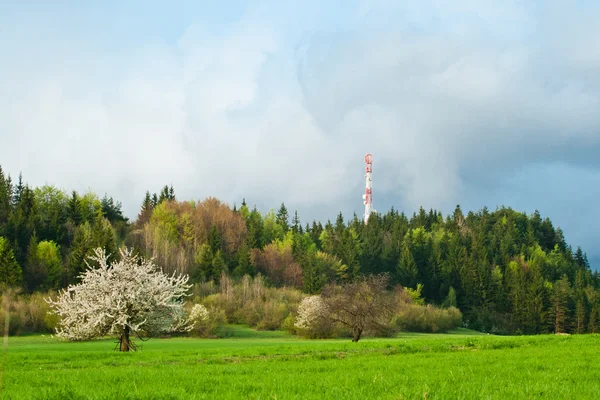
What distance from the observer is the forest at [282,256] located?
10225 centimetres

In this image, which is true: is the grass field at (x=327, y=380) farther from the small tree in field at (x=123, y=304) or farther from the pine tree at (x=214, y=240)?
the pine tree at (x=214, y=240)

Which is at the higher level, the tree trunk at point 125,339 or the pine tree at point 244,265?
the pine tree at point 244,265

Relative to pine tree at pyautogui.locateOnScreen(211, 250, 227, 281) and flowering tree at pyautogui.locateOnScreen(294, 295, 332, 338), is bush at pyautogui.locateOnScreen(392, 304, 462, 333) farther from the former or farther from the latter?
pine tree at pyautogui.locateOnScreen(211, 250, 227, 281)

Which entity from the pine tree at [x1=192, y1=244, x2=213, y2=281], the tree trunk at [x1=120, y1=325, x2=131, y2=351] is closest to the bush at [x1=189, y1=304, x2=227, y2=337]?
the pine tree at [x1=192, y1=244, x2=213, y2=281]

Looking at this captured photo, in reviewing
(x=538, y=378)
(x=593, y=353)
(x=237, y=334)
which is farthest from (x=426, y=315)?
(x=538, y=378)

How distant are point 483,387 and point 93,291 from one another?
3097 centimetres

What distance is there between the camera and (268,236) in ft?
513

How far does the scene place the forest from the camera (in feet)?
335

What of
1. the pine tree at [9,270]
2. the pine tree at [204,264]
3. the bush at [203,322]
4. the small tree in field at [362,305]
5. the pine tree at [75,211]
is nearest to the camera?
the small tree in field at [362,305]

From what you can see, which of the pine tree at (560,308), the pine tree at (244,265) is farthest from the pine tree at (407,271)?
the pine tree at (244,265)

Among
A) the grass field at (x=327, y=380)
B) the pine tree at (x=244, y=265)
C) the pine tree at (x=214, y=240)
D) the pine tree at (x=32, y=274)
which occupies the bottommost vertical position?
the grass field at (x=327, y=380)

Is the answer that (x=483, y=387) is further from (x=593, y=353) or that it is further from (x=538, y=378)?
(x=593, y=353)

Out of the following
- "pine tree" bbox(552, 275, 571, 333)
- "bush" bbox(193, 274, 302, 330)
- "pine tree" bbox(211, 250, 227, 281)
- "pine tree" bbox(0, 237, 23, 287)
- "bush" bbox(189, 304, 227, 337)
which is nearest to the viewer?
"bush" bbox(189, 304, 227, 337)

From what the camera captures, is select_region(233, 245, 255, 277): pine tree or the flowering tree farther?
select_region(233, 245, 255, 277): pine tree
